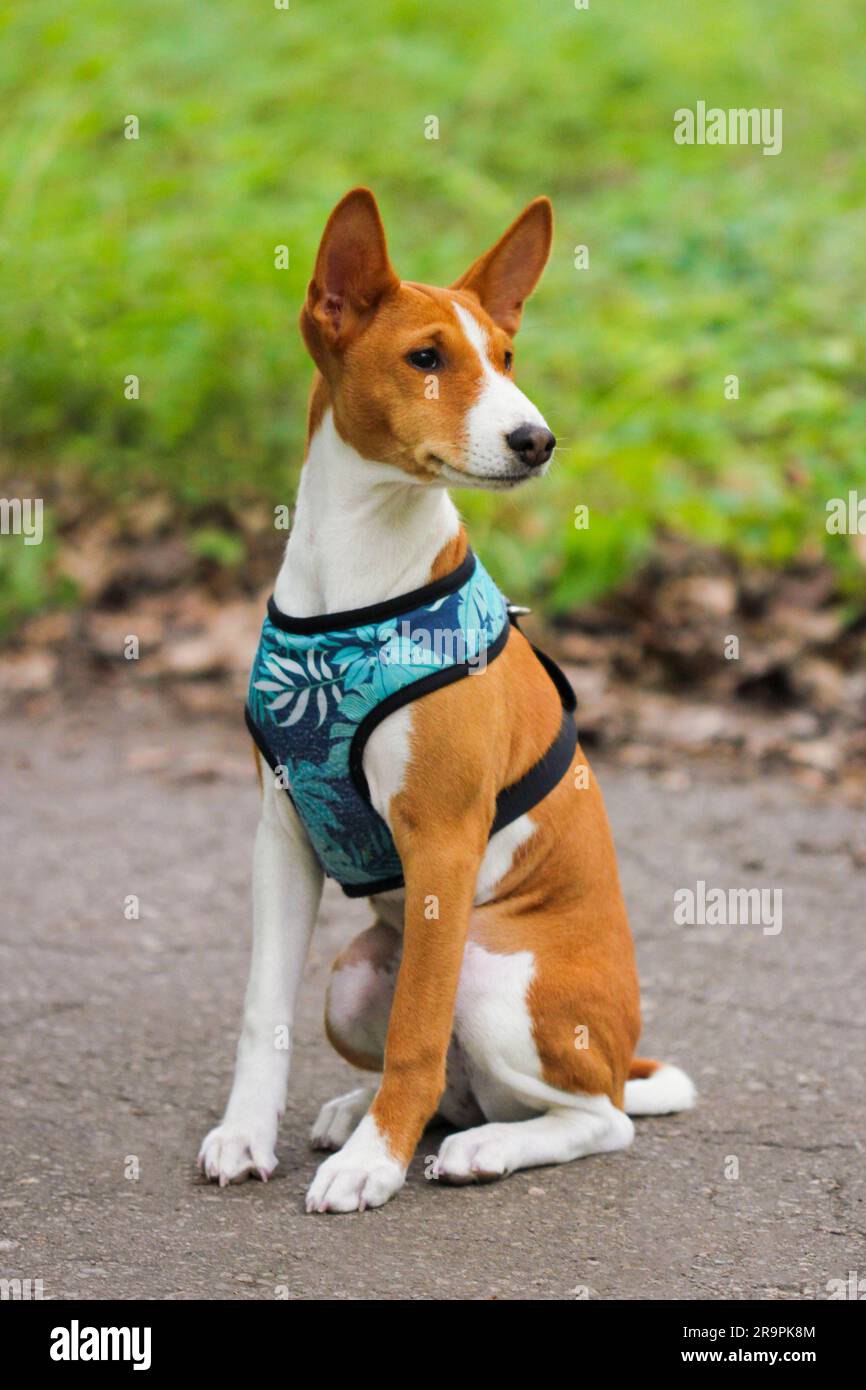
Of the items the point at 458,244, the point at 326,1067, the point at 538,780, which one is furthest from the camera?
the point at 458,244

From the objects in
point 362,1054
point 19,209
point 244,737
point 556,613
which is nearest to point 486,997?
point 362,1054

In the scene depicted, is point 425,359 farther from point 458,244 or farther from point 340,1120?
point 458,244

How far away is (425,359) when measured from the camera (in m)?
2.99

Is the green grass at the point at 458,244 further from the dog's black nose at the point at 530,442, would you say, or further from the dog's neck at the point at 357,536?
the dog's black nose at the point at 530,442

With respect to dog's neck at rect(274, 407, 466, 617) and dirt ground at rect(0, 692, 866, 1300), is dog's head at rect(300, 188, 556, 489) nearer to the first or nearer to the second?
dog's neck at rect(274, 407, 466, 617)

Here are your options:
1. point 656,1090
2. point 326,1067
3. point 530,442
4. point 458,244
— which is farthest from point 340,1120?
point 458,244

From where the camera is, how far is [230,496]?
7.26m

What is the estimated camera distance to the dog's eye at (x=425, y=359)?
118 inches

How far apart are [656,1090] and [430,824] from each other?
3.11 feet

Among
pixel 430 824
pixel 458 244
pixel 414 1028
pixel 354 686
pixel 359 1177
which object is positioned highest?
pixel 458 244

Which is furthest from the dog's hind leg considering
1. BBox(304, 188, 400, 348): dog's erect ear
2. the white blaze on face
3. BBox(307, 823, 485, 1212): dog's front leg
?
BBox(304, 188, 400, 348): dog's erect ear
